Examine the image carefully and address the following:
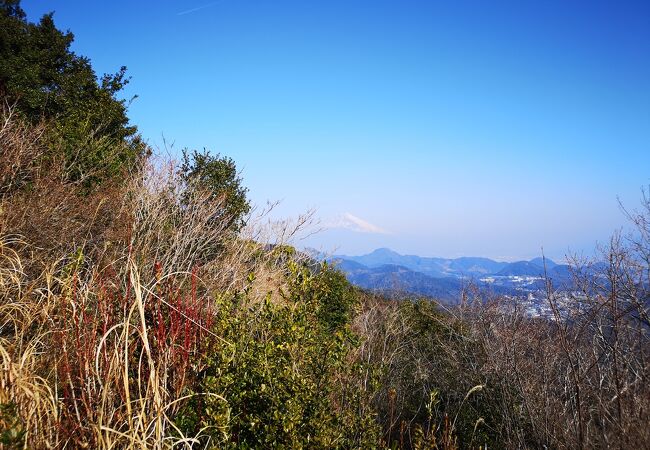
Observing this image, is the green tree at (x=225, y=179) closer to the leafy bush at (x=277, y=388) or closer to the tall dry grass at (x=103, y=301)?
the tall dry grass at (x=103, y=301)

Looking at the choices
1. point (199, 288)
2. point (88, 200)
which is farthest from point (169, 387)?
point (88, 200)

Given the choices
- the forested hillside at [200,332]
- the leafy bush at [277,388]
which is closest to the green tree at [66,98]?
the forested hillside at [200,332]

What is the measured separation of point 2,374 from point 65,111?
1440 centimetres

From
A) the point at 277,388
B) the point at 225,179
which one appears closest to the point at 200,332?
the point at 277,388

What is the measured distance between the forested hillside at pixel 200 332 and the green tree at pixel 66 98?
0.07 m

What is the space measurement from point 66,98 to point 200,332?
48.3 ft

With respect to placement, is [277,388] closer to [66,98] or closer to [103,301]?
[103,301]

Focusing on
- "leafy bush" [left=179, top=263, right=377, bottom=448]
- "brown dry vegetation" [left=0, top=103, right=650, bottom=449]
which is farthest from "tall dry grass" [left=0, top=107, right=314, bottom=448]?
"leafy bush" [left=179, top=263, right=377, bottom=448]

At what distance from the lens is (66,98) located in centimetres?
1355

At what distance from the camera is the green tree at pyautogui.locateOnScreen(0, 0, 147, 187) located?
10.2 m

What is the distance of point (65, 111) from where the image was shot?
13078mm

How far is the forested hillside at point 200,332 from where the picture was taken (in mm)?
2324

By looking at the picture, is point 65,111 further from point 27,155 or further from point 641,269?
point 641,269

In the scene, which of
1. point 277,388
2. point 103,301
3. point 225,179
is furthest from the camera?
point 225,179
